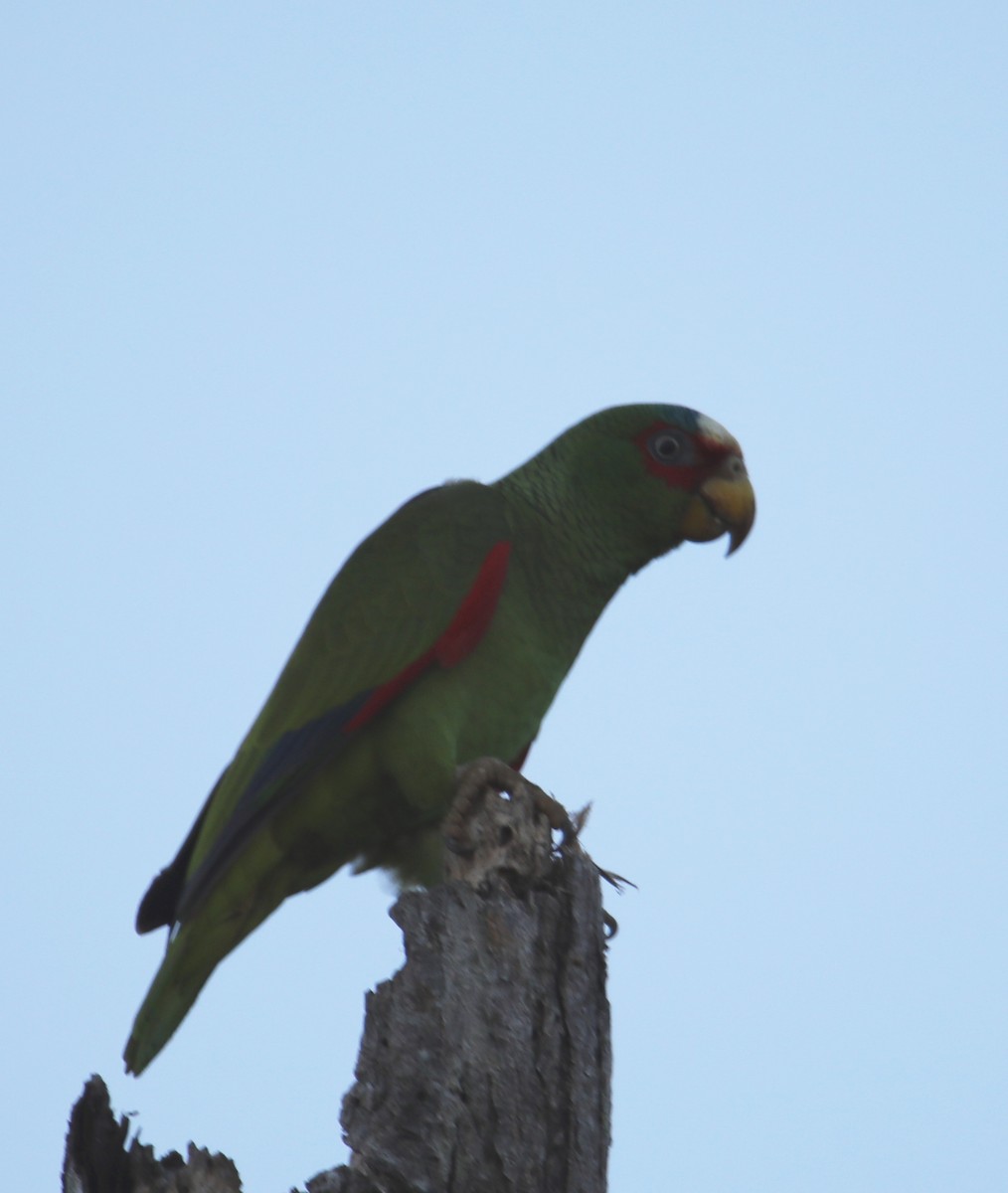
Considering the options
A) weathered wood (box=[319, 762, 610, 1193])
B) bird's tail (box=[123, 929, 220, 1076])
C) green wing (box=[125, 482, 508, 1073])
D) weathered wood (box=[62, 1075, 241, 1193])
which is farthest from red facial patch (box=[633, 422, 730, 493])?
weathered wood (box=[62, 1075, 241, 1193])

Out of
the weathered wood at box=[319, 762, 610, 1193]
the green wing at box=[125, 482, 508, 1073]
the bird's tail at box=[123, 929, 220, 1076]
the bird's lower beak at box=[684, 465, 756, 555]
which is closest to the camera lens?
the weathered wood at box=[319, 762, 610, 1193]

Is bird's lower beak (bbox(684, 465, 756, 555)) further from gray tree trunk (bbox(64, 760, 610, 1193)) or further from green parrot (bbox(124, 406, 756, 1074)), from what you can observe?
gray tree trunk (bbox(64, 760, 610, 1193))

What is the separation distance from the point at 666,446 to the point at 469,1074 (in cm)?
323

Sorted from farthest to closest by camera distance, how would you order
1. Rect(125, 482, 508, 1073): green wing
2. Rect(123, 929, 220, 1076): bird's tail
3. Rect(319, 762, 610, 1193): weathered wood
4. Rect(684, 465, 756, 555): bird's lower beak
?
Rect(684, 465, 756, 555): bird's lower beak, Rect(125, 482, 508, 1073): green wing, Rect(123, 929, 220, 1076): bird's tail, Rect(319, 762, 610, 1193): weathered wood

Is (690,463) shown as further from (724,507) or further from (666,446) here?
(724,507)

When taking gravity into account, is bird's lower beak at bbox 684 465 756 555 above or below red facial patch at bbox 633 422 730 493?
below

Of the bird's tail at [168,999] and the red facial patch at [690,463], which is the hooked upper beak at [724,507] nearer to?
the red facial patch at [690,463]

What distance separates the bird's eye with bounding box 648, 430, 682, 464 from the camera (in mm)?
5797

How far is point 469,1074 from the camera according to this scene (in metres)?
3.25

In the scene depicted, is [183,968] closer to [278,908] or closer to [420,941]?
[278,908]

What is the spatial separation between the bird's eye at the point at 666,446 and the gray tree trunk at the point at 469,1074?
2.58m

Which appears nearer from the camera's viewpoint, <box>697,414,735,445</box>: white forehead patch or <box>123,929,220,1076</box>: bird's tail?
<box>123,929,220,1076</box>: bird's tail

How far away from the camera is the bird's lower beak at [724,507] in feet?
18.8

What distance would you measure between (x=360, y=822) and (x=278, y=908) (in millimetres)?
515
